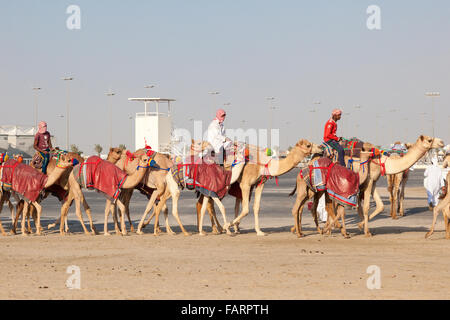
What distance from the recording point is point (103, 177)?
18.3 meters

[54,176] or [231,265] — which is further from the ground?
[54,176]

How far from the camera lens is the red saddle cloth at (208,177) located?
18.1m

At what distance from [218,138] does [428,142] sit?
4.89m

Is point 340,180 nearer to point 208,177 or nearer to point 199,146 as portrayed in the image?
Answer: point 208,177

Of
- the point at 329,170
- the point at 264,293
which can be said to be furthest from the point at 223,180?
the point at 264,293

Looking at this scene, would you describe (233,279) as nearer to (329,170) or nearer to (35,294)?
(35,294)

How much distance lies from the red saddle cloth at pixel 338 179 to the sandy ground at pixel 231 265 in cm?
106

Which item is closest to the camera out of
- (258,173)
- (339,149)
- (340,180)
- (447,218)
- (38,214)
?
(447,218)

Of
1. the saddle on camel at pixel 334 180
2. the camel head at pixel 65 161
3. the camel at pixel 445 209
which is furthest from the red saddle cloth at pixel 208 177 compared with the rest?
the camel at pixel 445 209

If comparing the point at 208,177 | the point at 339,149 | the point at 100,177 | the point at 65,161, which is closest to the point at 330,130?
the point at 339,149

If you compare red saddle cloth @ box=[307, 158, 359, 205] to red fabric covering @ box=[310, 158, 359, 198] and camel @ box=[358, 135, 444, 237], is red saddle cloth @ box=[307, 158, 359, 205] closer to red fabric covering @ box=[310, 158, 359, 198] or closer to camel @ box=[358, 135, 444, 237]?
red fabric covering @ box=[310, 158, 359, 198]

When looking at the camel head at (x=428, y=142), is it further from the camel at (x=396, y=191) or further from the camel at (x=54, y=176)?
the camel at (x=54, y=176)

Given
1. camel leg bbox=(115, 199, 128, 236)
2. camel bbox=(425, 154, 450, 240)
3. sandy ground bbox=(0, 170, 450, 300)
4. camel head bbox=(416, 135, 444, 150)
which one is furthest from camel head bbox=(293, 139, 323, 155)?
camel leg bbox=(115, 199, 128, 236)
